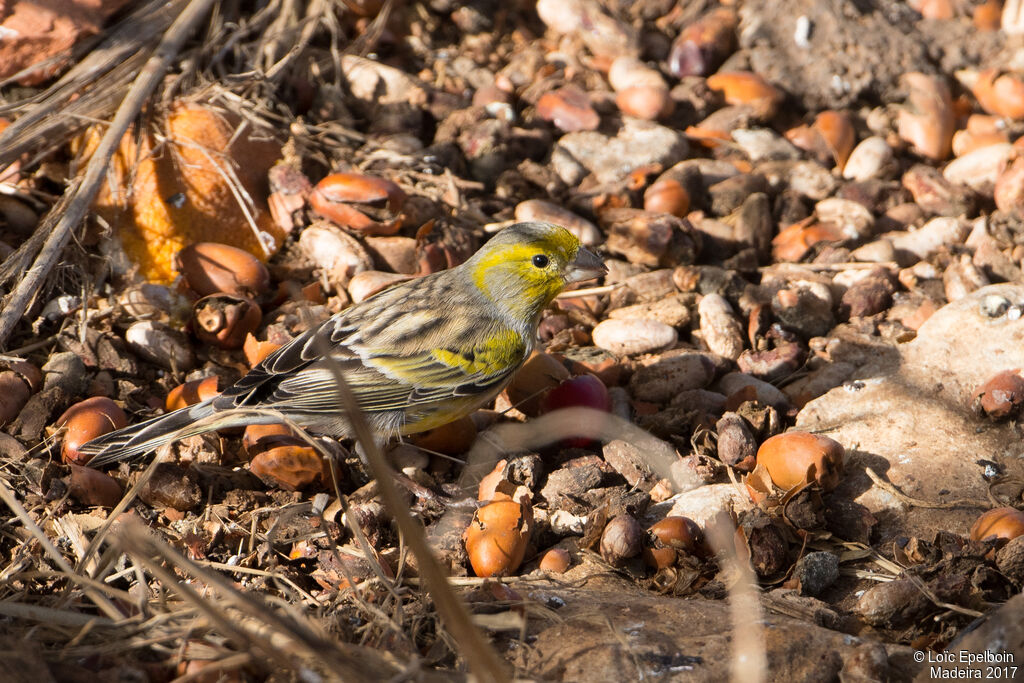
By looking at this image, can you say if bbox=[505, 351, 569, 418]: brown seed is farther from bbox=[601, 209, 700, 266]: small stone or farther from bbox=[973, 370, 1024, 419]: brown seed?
bbox=[973, 370, 1024, 419]: brown seed

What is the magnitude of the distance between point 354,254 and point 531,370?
1.27m

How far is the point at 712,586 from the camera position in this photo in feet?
10.4

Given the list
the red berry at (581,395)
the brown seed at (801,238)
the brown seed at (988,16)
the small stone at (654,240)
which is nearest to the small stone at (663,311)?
the small stone at (654,240)

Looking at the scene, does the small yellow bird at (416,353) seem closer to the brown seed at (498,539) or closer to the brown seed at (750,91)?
the brown seed at (498,539)

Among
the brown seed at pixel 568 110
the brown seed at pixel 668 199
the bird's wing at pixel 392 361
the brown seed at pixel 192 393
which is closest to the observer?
the bird's wing at pixel 392 361

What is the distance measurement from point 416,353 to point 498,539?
1175 mm

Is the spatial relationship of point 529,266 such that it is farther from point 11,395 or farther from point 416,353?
point 11,395

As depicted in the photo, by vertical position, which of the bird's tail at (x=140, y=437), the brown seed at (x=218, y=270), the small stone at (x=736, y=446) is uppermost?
the brown seed at (x=218, y=270)

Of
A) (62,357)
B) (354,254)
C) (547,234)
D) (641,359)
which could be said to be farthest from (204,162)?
(641,359)

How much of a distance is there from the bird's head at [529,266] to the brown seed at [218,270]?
1.17m

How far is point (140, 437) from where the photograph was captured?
3.57m

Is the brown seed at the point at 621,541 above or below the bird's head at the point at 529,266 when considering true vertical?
below

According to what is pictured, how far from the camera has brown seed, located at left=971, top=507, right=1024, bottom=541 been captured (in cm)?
313

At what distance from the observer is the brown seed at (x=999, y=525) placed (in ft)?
10.3
